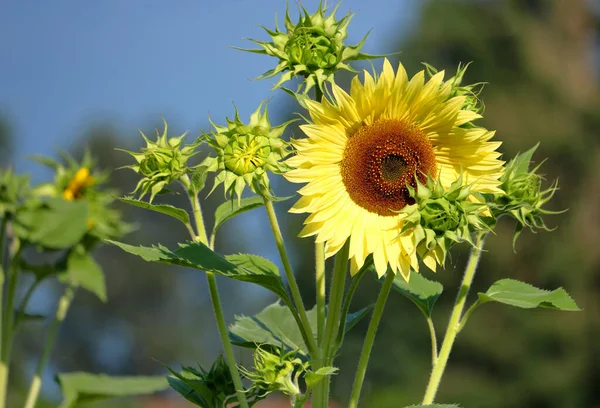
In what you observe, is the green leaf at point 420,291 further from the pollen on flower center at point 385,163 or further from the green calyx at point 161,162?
the green calyx at point 161,162

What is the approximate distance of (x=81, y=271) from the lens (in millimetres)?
2553

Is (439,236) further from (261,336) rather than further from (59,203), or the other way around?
(59,203)

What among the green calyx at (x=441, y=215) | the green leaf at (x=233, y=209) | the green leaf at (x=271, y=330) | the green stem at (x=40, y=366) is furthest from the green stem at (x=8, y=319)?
the green calyx at (x=441, y=215)

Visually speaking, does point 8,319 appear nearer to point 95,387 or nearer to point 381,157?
point 95,387

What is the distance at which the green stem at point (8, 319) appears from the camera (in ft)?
7.91

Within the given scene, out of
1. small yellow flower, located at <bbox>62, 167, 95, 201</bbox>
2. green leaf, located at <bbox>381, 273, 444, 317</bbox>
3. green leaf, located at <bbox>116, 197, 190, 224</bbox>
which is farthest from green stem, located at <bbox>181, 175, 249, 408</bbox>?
small yellow flower, located at <bbox>62, 167, 95, 201</bbox>

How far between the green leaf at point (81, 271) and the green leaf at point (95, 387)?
0.79 ft

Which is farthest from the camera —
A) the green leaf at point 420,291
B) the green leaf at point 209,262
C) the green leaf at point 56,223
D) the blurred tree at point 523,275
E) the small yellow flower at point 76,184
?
the blurred tree at point 523,275

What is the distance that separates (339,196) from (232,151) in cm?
18

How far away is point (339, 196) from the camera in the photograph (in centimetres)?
125

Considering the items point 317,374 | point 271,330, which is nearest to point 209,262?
point 317,374

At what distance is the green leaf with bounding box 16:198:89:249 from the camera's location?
2439 mm

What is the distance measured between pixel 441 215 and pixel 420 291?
43 cm

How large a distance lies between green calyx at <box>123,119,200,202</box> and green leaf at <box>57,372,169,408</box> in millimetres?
1170
